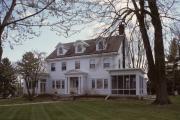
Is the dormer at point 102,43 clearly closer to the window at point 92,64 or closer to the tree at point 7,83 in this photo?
the window at point 92,64

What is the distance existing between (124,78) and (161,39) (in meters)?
16.9

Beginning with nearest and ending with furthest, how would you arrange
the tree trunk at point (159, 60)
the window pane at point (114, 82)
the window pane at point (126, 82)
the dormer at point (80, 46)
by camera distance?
the tree trunk at point (159, 60) < the window pane at point (126, 82) < the window pane at point (114, 82) < the dormer at point (80, 46)

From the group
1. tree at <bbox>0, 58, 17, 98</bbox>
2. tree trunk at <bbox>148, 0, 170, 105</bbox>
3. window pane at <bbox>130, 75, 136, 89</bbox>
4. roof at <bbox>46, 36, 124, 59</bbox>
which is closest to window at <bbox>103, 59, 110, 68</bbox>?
roof at <bbox>46, 36, 124, 59</bbox>

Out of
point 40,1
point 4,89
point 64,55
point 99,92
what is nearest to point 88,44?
point 64,55

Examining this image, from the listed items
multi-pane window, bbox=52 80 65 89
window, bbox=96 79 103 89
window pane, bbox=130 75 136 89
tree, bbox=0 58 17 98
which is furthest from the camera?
tree, bbox=0 58 17 98

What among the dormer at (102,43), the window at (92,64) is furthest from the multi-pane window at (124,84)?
the dormer at (102,43)

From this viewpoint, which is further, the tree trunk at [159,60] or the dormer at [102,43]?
the dormer at [102,43]

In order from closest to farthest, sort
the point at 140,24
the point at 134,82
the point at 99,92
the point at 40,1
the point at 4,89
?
the point at 40,1 → the point at 140,24 → the point at 134,82 → the point at 99,92 → the point at 4,89

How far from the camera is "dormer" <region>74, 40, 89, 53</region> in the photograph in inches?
2037

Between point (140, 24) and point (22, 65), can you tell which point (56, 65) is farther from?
point (140, 24)

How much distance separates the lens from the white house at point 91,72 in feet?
146

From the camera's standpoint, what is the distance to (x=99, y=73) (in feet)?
159

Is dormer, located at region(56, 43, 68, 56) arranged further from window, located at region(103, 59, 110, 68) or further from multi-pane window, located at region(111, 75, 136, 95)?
multi-pane window, located at region(111, 75, 136, 95)

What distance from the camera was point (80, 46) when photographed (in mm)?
52281
